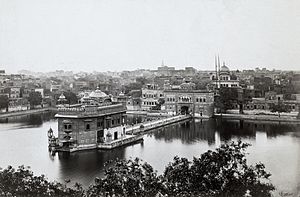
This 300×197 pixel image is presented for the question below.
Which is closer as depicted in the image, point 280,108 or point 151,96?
point 280,108

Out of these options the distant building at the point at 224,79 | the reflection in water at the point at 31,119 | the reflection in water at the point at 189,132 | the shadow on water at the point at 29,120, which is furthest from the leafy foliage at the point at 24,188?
the distant building at the point at 224,79

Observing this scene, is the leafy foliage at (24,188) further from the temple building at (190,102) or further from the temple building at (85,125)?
the temple building at (190,102)

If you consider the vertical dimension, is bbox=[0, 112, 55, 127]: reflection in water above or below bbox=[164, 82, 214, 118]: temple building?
below

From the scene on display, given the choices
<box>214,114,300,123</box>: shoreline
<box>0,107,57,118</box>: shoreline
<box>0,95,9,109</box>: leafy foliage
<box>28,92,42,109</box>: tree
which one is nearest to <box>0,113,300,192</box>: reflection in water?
<box>214,114,300,123</box>: shoreline

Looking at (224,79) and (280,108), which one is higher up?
(224,79)

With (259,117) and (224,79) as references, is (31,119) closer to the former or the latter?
(259,117)

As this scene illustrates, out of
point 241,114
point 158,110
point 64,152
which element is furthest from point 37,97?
point 64,152

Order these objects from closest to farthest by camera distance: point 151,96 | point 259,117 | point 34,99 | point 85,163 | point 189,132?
point 85,163, point 189,132, point 259,117, point 34,99, point 151,96

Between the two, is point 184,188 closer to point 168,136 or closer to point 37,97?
point 168,136

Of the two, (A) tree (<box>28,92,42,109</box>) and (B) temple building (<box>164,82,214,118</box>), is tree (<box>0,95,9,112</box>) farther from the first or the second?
(B) temple building (<box>164,82,214,118</box>)

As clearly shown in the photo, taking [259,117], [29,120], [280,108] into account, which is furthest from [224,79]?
[29,120]
